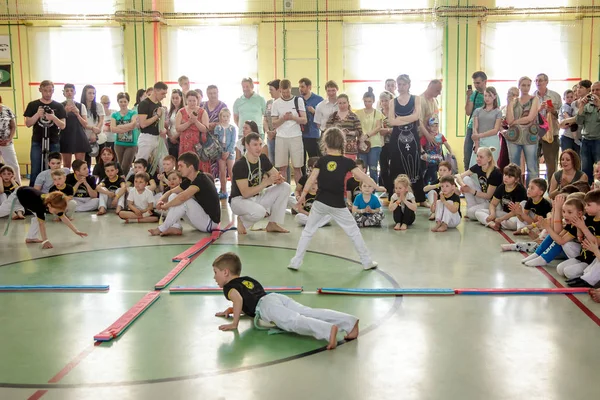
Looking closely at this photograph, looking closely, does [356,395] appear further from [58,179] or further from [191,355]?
[58,179]

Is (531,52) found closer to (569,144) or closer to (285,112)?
(569,144)

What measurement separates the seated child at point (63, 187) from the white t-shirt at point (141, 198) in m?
0.84

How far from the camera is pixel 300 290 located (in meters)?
5.51

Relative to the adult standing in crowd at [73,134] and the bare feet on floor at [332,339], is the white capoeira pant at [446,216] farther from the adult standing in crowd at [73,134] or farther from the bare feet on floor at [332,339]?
the adult standing in crowd at [73,134]

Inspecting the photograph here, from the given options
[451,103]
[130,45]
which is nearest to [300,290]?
[451,103]

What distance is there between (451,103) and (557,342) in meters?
11.6

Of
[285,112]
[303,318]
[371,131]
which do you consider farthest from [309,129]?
[303,318]

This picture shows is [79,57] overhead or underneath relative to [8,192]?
overhead

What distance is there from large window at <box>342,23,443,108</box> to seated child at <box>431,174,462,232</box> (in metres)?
7.11

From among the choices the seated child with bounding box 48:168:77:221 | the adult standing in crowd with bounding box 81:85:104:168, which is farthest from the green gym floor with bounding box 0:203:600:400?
the adult standing in crowd with bounding box 81:85:104:168

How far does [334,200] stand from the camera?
248 inches

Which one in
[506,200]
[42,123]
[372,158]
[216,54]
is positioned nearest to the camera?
[506,200]

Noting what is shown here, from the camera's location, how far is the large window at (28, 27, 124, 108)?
15789 mm

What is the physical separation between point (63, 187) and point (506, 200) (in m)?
6.36
